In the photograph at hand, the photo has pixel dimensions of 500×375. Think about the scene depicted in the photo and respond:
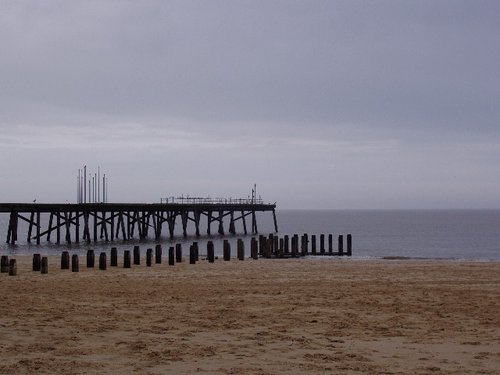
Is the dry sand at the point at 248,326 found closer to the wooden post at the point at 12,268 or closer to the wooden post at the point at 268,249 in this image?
the wooden post at the point at 12,268

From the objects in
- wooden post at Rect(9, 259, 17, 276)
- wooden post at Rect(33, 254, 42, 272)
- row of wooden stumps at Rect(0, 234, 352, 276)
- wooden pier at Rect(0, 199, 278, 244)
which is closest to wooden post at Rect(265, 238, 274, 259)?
row of wooden stumps at Rect(0, 234, 352, 276)

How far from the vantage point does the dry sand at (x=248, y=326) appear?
32.4 ft

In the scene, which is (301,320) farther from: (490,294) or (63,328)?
(490,294)

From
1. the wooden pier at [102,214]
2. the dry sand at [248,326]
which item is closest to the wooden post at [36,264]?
the dry sand at [248,326]

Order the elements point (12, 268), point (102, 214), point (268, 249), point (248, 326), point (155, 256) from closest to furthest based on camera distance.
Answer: point (248, 326), point (12, 268), point (155, 256), point (268, 249), point (102, 214)

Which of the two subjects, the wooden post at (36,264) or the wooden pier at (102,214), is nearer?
the wooden post at (36,264)

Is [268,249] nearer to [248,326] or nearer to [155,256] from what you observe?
[155,256]

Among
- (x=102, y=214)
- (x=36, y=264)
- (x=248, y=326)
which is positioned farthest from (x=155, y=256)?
(x=102, y=214)

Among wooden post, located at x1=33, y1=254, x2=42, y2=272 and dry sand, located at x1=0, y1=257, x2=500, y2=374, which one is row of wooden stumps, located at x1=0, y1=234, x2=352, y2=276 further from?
dry sand, located at x1=0, y1=257, x2=500, y2=374

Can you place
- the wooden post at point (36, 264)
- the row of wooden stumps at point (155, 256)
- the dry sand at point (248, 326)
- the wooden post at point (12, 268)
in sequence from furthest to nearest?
1. the wooden post at point (36, 264)
2. the row of wooden stumps at point (155, 256)
3. the wooden post at point (12, 268)
4. the dry sand at point (248, 326)

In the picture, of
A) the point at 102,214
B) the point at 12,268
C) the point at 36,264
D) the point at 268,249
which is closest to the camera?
the point at 12,268

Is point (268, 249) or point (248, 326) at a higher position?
point (268, 249)

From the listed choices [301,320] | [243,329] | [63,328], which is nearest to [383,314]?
[301,320]

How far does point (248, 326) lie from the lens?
13.1 meters
